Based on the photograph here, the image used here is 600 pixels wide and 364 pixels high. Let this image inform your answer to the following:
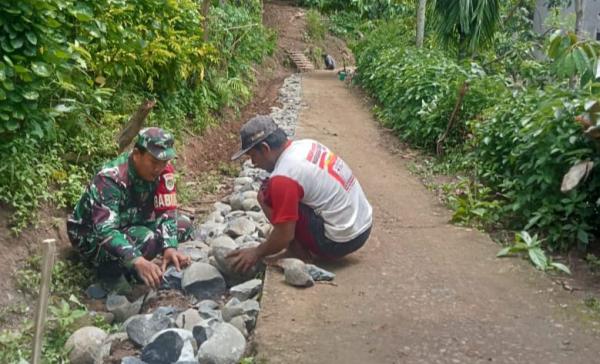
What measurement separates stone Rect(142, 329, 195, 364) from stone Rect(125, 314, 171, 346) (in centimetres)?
26

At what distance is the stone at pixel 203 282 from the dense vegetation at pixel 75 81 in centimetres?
125

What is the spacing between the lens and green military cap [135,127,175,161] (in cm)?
420

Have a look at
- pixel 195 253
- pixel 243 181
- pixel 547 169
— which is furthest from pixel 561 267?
pixel 243 181

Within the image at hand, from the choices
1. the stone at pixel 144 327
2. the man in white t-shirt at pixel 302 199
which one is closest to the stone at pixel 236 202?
the man in white t-shirt at pixel 302 199

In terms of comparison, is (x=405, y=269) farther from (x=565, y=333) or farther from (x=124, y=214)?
(x=124, y=214)

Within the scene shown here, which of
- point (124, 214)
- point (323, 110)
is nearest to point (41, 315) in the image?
point (124, 214)

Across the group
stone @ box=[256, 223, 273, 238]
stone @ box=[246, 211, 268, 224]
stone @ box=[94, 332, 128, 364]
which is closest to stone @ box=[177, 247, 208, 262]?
stone @ box=[256, 223, 273, 238]

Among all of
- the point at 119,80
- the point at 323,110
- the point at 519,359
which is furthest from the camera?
the point at 323,110

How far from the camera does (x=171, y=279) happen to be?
4445 millimetres

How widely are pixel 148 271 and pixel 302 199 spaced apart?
1.04 metres

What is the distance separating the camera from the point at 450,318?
364cm

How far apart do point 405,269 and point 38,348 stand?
2802 mm

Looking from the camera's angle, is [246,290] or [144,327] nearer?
[144,327]

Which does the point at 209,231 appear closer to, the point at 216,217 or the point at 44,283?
the point at 216,217
